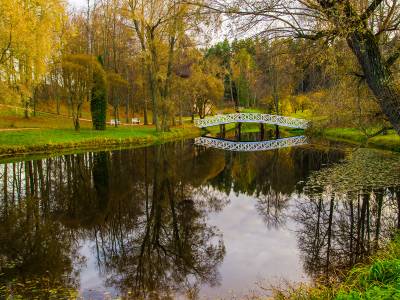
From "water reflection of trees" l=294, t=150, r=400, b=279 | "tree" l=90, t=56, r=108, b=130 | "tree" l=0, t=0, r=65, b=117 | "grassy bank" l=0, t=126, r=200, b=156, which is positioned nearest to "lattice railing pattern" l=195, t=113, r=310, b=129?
"grassy bank" l=0, t=126, r=200, b=156

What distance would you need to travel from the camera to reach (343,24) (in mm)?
5750

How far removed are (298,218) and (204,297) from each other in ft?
17.2

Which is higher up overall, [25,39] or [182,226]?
[25,39]

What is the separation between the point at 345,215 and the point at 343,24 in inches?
249

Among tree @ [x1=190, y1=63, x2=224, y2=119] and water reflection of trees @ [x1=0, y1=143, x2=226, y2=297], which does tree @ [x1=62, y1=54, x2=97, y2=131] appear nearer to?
water reflection of trees @ [x1=0, y1=143, x2=226, y2=297]

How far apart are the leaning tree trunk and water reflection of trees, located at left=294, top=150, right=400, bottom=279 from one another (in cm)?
300

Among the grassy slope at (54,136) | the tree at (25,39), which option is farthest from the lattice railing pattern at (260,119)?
the tree at (25,39)

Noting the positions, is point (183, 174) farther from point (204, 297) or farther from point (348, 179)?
point (204, 297)

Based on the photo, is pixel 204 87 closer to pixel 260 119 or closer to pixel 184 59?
pixel 184 59

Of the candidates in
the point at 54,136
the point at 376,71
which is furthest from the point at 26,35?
the point at 376,71

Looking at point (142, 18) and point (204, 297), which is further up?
point (142, 18)

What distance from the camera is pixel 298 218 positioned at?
10750 mm

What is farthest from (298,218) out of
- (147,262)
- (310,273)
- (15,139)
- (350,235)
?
(15,139)

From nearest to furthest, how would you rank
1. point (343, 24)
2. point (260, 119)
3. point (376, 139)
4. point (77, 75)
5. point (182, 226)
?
point (343, 24) < point (182, 226) < point (376, 139) < point (77, 75) < point (260, 119)
